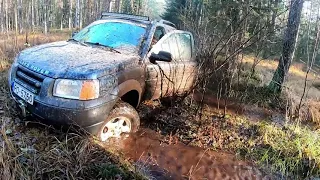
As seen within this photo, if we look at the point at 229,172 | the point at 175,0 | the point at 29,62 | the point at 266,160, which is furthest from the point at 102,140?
the point at 175,0

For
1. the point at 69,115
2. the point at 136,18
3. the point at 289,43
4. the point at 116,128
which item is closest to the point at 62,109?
the point at 69,115

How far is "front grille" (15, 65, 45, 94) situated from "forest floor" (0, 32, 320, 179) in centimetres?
56

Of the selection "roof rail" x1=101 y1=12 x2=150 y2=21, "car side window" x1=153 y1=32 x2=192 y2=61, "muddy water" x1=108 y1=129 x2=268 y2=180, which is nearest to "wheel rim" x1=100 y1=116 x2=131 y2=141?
"muddy water" x1=108 y1=129 x2=268 y2=180

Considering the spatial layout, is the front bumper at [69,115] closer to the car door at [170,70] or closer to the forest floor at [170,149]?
the forest floor at [170,149]

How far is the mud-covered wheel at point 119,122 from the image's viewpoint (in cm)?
385

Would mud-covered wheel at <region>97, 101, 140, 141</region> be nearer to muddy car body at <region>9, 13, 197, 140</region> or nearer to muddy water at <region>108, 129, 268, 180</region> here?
muddy car body at <region>9, 13, 197, 140</region>

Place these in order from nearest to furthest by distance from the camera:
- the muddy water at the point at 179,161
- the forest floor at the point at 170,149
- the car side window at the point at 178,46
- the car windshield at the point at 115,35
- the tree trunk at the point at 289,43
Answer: the forest floor at the point at 170,149
the muddy water at the point at 179,161
the car windshield at the point at 115,35
the car side window at the point at 178,46
the tree trunk at the point at 289,43

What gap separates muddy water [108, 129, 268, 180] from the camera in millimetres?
3768

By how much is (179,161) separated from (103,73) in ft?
5.33

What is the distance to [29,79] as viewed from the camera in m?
3.61

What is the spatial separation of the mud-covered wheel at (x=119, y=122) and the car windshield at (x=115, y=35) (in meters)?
1.01

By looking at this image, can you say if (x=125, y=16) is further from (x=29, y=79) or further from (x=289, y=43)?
(x=289, y=43)

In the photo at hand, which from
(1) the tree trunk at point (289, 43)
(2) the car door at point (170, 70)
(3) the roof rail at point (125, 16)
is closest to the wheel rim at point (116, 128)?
(2) the car door at point (170, 70)

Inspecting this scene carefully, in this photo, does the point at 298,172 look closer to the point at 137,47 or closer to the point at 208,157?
the point at 208,157
